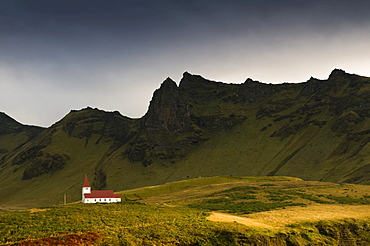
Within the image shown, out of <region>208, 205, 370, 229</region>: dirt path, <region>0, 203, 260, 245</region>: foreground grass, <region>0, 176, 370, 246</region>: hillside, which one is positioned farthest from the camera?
<region>208, 205, 370, 229</region>: dirt path

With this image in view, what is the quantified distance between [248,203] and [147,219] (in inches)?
1155

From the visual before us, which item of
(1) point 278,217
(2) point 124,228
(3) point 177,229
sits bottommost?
(1) point 278,217

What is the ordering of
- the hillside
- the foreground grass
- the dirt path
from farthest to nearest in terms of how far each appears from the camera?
the dirt path
the foreground grass
the hillside

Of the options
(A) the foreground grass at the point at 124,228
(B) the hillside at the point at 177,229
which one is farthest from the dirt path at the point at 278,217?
(A) the foreground grass at the point at 124,228

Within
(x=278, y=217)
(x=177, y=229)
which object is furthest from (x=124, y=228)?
(x=278, y=217)

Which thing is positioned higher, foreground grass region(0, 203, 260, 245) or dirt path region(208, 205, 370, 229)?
foreground grass region(0, 203, 260, 245)

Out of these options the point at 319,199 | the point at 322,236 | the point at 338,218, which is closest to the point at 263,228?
the point at 322,236

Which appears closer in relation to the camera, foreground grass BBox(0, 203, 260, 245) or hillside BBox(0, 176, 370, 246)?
hillside BBox(0, 176, 370, 246)

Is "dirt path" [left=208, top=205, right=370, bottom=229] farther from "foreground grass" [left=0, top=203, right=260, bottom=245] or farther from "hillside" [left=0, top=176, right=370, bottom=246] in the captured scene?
"foreground grass" [left=0, top=203, right=260, bottom=245]

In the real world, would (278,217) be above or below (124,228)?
below

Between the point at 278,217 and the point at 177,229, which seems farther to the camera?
the point at 278,217

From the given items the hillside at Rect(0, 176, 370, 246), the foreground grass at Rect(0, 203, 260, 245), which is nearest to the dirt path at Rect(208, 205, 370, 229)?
the hillside at Rect(0, 176, 370, 246)

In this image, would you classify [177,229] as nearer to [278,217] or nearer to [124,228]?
[124,228]

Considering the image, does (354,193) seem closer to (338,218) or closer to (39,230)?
(338,218)
